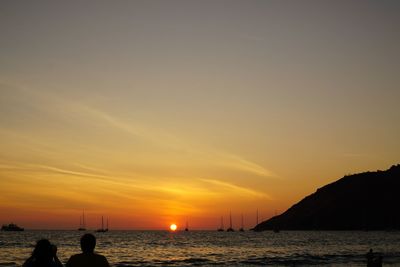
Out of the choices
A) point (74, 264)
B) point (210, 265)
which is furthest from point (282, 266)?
point (74, 264)

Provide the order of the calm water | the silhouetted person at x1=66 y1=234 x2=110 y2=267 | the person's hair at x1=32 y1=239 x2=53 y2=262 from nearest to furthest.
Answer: the person's hair at x1=32 y1=239 x2=53 y2=262 < the silhouetted person at x1=66 y1=234 x2=110 y2=267 < the calm water

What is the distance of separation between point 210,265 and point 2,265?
22.9 meters

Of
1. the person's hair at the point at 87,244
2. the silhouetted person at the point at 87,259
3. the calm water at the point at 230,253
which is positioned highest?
the person's hair at the point at 87,244

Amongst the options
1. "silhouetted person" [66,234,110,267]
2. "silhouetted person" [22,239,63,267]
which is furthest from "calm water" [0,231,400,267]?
"silhouetted person" [22,239,63,267]

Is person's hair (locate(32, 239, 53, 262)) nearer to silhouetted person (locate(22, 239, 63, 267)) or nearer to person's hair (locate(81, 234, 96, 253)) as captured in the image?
silhouetted person (locate(22, 239, 63, 267))

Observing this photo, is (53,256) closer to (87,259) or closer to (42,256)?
(42,256)

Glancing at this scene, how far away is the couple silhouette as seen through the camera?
776 centimetres

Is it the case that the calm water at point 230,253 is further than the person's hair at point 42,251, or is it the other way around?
the calm water at point 230,253

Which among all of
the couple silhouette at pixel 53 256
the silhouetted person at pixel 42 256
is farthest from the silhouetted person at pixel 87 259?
the silhouetted person at pixel 42 256

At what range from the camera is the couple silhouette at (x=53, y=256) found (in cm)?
776

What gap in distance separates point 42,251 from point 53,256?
456mm

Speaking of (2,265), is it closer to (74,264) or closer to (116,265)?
(116,265)

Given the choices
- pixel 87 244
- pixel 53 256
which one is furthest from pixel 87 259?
pixel 53 256

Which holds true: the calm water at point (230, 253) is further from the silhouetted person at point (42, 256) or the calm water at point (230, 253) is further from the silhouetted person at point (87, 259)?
the silhouetted person at point (42, 256)
